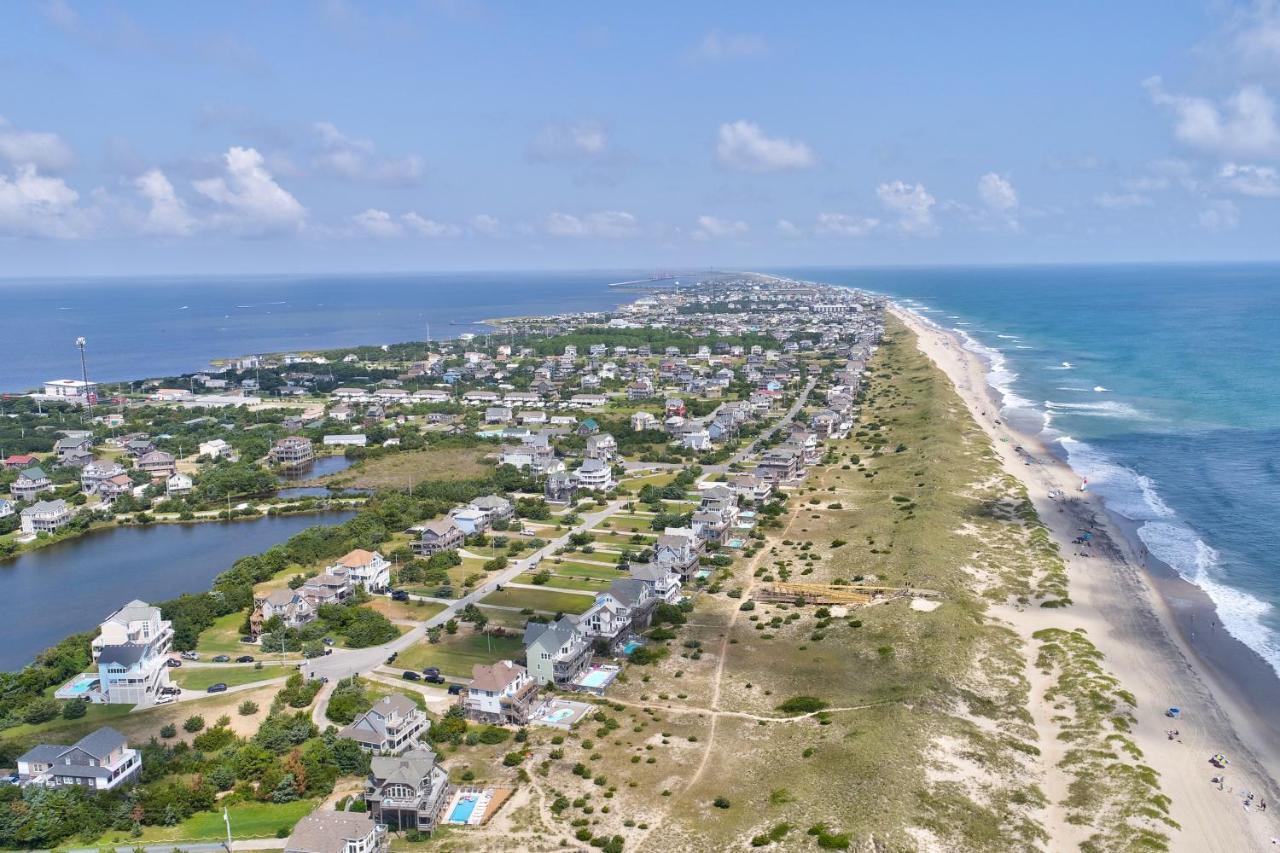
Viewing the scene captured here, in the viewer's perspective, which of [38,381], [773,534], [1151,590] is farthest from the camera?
[38,381]

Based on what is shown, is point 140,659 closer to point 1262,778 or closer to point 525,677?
point 525,677

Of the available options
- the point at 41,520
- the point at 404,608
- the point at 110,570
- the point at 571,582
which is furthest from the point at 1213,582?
the point at 41,520

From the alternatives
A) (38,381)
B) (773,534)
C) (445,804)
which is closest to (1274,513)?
(773,534)

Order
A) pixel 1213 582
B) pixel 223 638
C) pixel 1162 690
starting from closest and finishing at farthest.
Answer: pixel 1162 690 → pixel 223 638 → pixel 1213 582

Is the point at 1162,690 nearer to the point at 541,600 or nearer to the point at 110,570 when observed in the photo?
the point at 541,600

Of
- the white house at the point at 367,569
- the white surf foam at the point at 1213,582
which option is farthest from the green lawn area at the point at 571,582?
the white surf foam at the point at 1213,582

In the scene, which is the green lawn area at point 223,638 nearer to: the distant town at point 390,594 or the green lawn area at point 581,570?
the distant town at point 390,594
